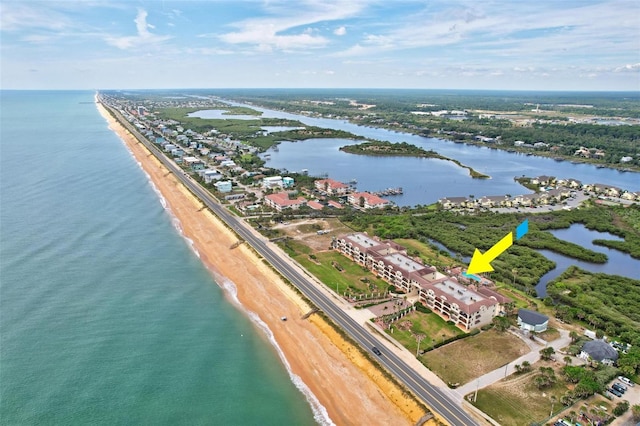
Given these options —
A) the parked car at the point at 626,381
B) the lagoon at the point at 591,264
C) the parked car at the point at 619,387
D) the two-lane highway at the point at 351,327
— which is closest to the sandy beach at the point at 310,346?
the two-lane highway at the point at 351,327

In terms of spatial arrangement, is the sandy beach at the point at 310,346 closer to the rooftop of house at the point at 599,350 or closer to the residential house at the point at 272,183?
the rooftop of house at the point at 599,350

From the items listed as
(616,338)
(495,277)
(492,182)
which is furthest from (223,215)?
(492,182)

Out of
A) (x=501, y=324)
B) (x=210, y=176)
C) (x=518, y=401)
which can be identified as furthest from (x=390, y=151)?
(x=518, y=401)

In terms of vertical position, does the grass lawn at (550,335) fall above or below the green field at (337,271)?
below

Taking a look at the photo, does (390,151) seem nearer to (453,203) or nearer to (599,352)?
(453,203)

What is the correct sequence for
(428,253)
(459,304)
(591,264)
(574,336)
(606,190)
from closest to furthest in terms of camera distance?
(574,336)
(459,304)
(591,264)
(428,253)
(606,190)

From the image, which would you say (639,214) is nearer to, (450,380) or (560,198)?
(560,198)
